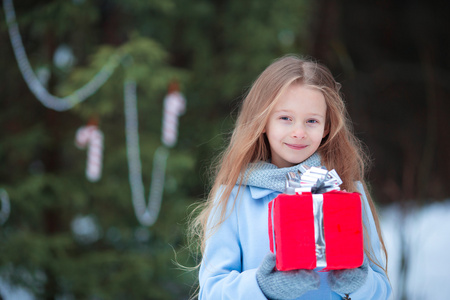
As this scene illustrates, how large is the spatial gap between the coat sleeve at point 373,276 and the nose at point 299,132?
0.29m

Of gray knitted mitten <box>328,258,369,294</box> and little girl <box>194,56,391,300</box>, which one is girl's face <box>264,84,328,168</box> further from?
gray knitted mitten <box>328,258,369,294</box>

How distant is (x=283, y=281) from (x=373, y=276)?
33 centimetres

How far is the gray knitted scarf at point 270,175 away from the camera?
1.46 metres

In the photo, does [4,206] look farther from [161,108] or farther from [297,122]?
[297,122]

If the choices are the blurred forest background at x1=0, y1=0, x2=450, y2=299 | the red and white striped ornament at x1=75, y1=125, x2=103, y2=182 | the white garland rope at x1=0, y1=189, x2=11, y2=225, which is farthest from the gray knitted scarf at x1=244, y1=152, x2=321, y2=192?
the white garland rope at x1=0, y1=189, x2=11, y2=225

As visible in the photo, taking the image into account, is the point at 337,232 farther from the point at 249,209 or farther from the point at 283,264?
the point at 249,209

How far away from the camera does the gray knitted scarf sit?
1462 mm

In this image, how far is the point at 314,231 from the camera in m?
1.23

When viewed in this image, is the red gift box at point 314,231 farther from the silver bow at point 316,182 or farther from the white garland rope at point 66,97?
the white garland rope at point 66,97

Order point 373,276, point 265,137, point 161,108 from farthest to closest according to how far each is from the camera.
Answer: point 161,108
point 265,137
point 373,276

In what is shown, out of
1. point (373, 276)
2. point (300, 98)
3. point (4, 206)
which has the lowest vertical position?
point (4, 206)

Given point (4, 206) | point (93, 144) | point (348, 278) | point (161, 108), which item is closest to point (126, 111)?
point (93, 144)

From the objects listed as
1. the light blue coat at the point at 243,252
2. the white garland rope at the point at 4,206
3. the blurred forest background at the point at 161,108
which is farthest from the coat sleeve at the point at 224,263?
the white garland rope at the point at 4,206

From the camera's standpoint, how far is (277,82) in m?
1.52
